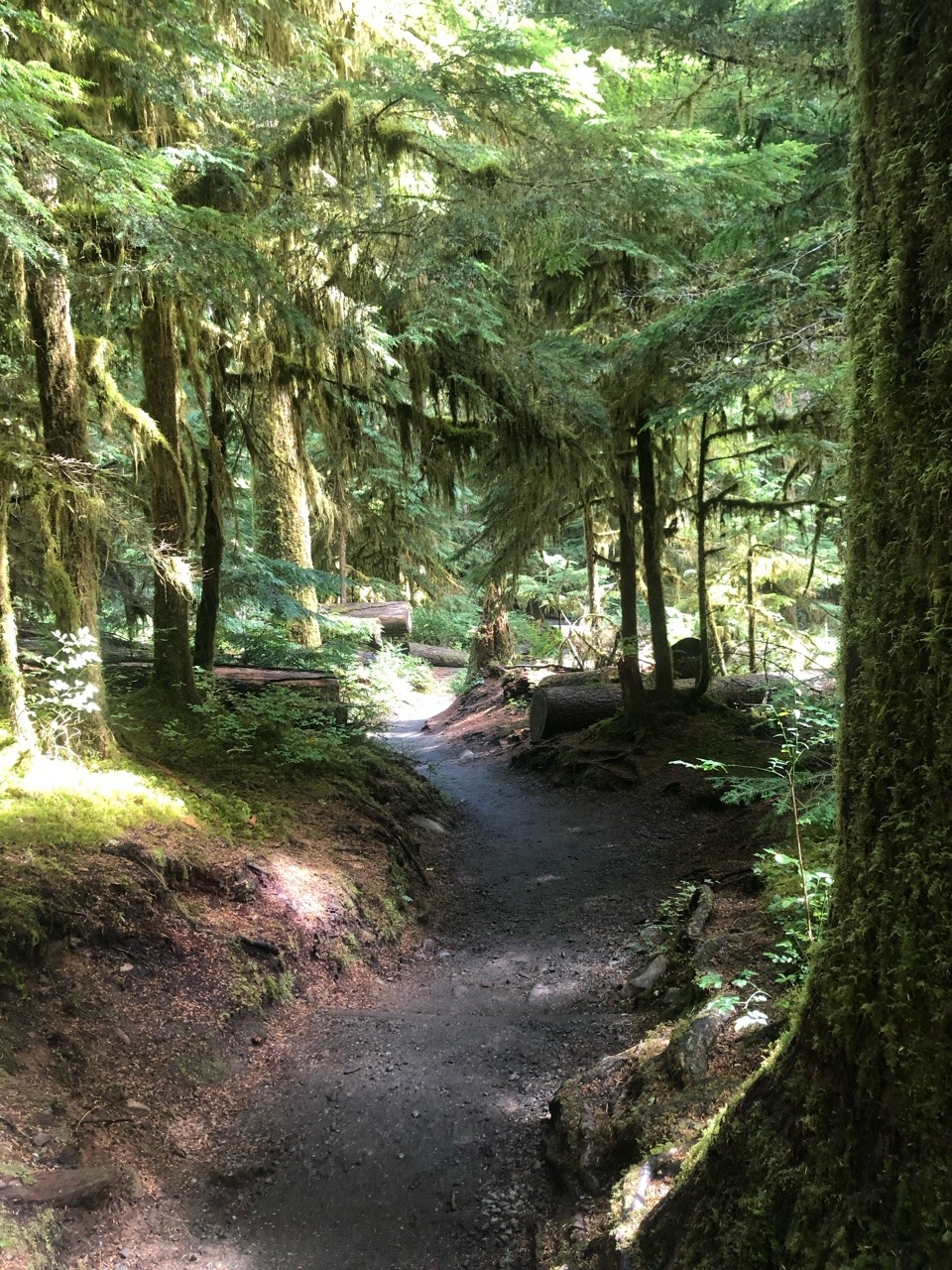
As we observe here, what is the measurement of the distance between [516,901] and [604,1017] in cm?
293

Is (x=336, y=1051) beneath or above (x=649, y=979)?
beneath

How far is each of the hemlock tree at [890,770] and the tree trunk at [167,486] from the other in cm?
702

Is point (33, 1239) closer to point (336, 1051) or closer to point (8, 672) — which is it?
point (336, 1051)

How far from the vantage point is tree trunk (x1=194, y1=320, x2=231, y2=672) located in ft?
29.7

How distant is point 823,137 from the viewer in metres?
7.73

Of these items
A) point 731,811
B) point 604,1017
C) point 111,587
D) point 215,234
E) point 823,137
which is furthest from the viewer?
point 111,587

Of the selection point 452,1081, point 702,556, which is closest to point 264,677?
point 702,556

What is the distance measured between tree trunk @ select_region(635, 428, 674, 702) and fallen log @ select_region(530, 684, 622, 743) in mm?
1201

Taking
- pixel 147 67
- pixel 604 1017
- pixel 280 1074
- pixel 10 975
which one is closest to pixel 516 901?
pixel 604 1017

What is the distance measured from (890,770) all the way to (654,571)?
1117 centimetres

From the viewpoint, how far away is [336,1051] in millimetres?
5074

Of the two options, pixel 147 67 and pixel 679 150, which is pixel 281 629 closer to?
pixel 147 67

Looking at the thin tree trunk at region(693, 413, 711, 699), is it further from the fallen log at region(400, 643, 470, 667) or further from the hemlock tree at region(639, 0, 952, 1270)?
the fallen log at region(400, 643, 470, 667)

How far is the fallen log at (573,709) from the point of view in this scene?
13938 millimetres
